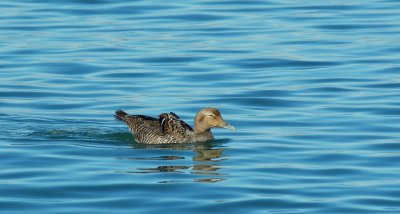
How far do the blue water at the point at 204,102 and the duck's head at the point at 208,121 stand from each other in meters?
0.28

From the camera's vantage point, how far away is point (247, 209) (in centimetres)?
1452

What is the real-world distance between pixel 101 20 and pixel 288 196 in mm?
16114

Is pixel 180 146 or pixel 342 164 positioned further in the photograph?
pixel 180 146

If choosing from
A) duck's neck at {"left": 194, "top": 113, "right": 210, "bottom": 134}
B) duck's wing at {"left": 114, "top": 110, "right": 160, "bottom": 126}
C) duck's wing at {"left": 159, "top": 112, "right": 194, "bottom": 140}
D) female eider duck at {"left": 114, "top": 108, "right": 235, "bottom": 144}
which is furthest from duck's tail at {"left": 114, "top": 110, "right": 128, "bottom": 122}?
duck's neck at {"left": 194, "top": 113, "right": 210, "bottom": 134}

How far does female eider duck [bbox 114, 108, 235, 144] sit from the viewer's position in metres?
18.7

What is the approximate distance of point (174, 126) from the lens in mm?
18750

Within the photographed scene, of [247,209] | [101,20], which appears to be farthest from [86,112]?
[101,20]

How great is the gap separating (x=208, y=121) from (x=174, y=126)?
50 cm

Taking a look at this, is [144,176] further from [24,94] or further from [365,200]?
[24,94]

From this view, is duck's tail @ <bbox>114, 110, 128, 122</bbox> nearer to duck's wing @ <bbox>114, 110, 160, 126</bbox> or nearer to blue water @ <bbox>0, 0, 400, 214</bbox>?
duck's wing @ <bbox>114, 110, 160, 126</bbox>

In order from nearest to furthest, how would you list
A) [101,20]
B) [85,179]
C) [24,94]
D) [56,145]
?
[85,179] < [56,145] < [24,94] < [101,20]

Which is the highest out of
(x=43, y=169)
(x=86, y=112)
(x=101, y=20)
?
(x=101, y=20)

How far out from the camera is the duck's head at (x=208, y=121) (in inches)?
730

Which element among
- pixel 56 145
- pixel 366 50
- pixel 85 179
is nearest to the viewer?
pixel 85 179
